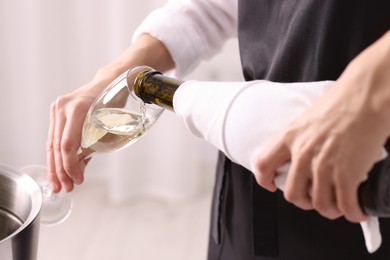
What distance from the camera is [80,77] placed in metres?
1.84

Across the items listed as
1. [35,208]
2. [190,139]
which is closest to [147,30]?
[35,208]

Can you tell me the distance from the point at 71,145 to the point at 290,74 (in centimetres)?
27

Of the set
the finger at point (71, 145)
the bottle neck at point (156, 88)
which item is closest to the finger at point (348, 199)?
the bottle neck at point (156, 88)

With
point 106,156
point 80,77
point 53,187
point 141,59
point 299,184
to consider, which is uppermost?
point 299,184

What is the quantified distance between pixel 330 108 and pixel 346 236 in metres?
0.33

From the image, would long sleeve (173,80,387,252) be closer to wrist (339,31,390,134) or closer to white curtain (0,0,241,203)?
wrist (339,31,390,134)

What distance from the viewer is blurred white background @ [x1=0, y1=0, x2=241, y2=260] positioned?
174cm

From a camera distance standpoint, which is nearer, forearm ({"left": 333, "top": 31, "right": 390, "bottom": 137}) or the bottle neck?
forearm ({"left": 333, "top": 31, "right": 390, "bottom": 137})

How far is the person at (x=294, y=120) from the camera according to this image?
0.43 metres

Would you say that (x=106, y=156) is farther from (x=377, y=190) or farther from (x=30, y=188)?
(x=377, y=190)

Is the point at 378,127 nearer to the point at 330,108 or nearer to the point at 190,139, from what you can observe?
the point at 330,108

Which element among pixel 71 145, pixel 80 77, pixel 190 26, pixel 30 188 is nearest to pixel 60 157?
pixel 71 145

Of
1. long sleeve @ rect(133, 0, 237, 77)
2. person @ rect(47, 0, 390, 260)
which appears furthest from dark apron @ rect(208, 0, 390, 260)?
long sleeve @ rect(133, 0, 237, 77)

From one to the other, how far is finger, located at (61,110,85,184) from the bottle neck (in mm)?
114
